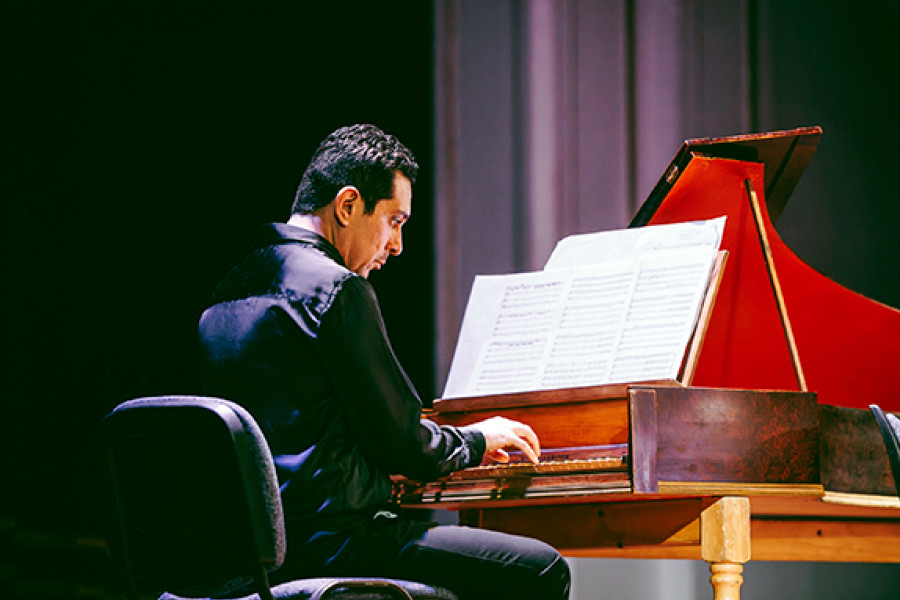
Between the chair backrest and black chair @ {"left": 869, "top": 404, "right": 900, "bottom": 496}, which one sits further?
black chair @ {"left": 869, "top": 404, "right": 900, "bottom": 496}

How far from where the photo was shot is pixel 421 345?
3.72m

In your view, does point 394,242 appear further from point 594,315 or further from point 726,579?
point 726,579

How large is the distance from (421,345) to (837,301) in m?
1.50

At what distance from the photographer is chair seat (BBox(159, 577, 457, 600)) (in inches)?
57.8

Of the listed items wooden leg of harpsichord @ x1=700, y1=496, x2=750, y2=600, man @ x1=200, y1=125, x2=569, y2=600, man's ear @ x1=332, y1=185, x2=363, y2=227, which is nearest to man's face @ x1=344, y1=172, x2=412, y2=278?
man's ear @ x1=332, y1=185, x2=363, y2=227

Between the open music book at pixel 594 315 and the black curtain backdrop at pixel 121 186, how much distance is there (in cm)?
103

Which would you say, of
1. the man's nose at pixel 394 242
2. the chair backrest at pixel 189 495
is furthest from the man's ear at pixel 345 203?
the chair backrest at pixel 189 495

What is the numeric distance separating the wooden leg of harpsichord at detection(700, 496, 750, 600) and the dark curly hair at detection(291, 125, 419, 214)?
2.79 ft

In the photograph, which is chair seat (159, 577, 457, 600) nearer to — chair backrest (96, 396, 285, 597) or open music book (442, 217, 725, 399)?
chair backrest (96, 396, 285, 597)

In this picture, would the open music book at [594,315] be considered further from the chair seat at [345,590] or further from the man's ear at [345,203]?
the chair seat at [345,590]

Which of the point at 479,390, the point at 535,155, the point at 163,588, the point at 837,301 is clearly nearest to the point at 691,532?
the point at 479,390

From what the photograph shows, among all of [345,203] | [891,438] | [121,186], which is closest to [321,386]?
[345,203]

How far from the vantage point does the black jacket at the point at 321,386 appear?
5.31 ft

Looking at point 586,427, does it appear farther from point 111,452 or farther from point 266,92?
point 266,92
